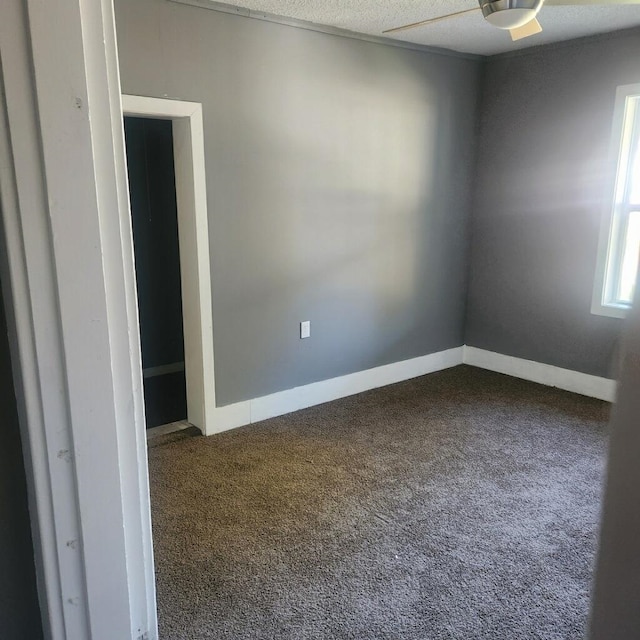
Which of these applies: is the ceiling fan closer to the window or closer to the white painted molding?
the window

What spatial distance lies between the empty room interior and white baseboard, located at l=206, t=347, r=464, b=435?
0.02 meters

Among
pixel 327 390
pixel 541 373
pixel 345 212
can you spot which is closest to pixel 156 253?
pixel 345 212

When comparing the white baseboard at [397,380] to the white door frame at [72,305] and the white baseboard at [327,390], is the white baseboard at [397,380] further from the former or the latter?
the white door frame at [72,305]

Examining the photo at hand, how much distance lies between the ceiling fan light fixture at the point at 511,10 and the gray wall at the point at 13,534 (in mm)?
1738

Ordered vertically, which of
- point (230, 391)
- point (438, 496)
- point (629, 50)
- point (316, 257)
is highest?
point (629, 50)

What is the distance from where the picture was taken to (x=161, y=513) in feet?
8.63

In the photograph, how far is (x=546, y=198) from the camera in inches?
167

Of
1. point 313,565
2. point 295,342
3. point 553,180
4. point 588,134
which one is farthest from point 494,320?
point 313,565

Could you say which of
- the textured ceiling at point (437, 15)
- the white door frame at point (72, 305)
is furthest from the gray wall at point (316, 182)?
the white door frame at point (72, 305)

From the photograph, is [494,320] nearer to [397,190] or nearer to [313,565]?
[397,190]

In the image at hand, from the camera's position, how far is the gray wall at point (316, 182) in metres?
3.17

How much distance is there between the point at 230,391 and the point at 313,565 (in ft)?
4.81

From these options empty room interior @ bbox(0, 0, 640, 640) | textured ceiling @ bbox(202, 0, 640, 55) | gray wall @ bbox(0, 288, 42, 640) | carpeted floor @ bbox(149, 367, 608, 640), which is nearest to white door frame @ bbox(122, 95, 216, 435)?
empty room interior @ bbox(0, 0, 640, 640)

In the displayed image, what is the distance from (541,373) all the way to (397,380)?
109cm
